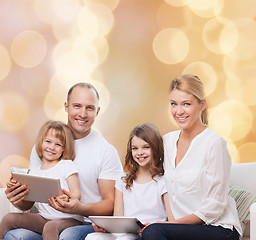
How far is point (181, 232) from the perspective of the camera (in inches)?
68.0

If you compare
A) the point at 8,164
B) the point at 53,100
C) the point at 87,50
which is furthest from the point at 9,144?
the point at 87,50

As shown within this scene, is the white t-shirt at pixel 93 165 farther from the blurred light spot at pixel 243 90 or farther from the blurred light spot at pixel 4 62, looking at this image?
the blurred light spot at pixel 243 90

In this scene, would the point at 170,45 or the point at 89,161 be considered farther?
the point at 170,45

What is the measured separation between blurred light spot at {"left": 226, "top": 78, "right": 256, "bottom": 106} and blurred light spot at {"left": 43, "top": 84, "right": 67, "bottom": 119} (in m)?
1.34

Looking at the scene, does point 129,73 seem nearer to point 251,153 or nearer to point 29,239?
point 251,153

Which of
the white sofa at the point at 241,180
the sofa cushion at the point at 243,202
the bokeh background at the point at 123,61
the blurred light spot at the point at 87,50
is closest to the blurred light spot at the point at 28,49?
the bokeh background at the point at 123,61

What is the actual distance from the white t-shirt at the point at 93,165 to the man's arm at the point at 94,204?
0.04 m

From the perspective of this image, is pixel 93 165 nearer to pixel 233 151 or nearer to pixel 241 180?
pixel 241 180

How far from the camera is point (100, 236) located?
196 centimetres

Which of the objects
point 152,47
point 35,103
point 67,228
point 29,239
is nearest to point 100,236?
point 67,228

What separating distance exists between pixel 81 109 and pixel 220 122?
1536 mm

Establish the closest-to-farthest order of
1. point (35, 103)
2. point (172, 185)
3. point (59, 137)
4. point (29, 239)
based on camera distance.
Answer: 1. point (172, 185)
2. point (29, 239)
3. point (59, 137)
4. point (35, 103)

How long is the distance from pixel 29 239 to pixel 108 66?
181cm

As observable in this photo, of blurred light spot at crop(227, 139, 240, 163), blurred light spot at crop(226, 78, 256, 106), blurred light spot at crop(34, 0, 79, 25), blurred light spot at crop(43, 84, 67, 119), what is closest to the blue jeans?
blurred light spot at crop(43, 84, 67, 119)
